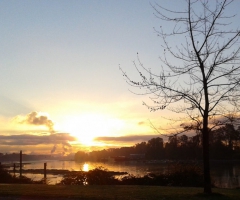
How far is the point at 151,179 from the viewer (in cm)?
2888

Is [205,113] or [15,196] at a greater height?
[205,113]

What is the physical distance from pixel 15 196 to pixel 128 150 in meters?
104

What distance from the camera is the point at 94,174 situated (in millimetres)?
30672

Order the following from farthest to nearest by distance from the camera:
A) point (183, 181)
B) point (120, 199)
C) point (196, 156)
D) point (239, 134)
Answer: point (196, 156)
point (183, 181)
point (239, 134)
point (120, 199)

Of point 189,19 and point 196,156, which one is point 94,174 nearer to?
point 189,19

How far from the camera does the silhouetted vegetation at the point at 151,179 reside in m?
28.1

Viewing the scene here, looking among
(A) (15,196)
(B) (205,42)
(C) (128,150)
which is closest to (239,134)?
(B) (205,42)

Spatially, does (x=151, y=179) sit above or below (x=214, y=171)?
above

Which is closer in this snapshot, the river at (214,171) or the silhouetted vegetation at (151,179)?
the silhouetted vegetation at (151,179)

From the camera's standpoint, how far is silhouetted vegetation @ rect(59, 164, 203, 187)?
28.1 meters

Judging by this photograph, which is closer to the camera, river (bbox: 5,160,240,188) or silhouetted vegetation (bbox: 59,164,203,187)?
silhouetted vegetation (bbox: 59,164,203,187)

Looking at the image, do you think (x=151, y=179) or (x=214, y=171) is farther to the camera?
(x=214, y=171)

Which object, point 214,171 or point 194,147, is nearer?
point 194,147

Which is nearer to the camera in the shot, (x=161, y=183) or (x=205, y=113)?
(x=205, y=113)
